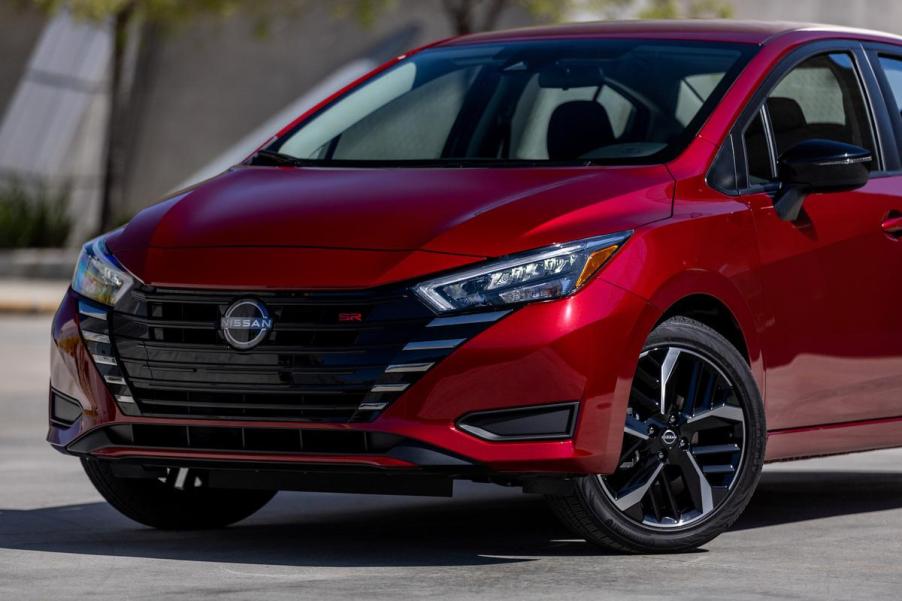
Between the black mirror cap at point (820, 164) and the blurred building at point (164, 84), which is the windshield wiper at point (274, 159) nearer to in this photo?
the black mirror cap at point (820, 164)

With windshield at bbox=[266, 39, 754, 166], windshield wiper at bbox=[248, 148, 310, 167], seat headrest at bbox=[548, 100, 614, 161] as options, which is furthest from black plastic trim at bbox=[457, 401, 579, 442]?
windshield wiper at bbox=[248, 148, 310, 167]

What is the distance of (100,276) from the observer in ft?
20.3

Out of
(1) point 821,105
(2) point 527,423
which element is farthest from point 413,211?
(1) point 821,105

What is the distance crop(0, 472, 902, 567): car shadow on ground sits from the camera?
244 inches

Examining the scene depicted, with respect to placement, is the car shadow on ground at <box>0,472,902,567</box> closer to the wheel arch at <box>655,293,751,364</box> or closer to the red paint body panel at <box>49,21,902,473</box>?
the red paint body panel at <box>49,21,902,473</box>

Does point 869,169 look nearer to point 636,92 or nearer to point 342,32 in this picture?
point 636,92

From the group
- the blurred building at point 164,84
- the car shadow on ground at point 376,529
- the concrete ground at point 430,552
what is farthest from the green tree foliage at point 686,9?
the car shadow on ground at point 376,529

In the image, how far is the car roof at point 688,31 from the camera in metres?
6.98

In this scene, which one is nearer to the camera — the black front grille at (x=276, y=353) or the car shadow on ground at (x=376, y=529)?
the black front grille at (x=276, y=353)

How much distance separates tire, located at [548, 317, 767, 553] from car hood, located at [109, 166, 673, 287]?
1.45 ft

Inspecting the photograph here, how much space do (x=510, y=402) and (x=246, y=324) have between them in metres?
0.80

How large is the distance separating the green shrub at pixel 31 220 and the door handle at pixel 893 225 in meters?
21.7

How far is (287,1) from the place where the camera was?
30281 millimetres

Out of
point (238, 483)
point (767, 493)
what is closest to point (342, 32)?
point (767, 493)
